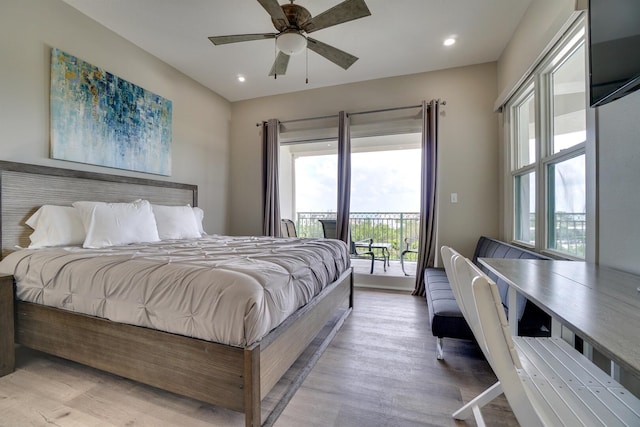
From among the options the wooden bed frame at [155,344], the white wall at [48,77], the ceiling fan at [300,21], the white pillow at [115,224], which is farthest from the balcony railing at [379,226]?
the ceiling fan at [300,21]

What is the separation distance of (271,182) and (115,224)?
2165 mm

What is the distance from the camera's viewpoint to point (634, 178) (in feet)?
4.03

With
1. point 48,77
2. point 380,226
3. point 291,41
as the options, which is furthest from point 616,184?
point 380,226

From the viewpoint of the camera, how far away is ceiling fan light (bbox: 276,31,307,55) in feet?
6.72

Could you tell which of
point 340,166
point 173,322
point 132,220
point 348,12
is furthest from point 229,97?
point 173,322

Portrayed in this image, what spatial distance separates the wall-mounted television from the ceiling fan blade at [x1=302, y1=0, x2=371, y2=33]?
3.94 feet

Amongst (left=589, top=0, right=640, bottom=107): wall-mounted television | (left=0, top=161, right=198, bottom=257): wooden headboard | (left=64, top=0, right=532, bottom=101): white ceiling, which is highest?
(left=64, top=0, right=532, bottom=101): white ceiling

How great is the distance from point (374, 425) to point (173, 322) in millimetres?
1114

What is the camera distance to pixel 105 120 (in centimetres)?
269

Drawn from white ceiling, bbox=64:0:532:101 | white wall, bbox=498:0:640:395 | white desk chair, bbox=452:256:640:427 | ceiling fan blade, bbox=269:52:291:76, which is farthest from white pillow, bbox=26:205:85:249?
white wall, bbox=498:0:640:395

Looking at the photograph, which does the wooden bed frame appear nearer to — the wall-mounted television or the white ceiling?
the white ceiling

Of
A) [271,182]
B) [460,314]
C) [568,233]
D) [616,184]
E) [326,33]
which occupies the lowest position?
[460,314]

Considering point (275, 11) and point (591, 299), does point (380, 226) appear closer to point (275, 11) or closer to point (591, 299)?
point (275, 11)

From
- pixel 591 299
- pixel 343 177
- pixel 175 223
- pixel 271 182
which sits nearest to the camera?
pixel 591 299
